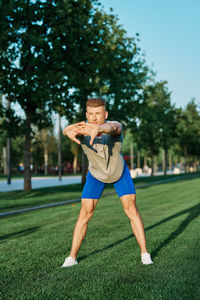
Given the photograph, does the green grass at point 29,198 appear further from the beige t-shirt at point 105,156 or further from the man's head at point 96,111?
the man's head at point 96,111

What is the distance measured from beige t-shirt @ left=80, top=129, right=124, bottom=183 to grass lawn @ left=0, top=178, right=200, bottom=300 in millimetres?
1070

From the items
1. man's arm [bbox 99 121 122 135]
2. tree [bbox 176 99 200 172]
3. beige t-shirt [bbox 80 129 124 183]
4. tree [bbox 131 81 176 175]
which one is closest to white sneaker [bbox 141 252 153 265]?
beige t-shirt [bbox 80 129 124 183]

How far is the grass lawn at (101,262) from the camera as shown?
11.7ft

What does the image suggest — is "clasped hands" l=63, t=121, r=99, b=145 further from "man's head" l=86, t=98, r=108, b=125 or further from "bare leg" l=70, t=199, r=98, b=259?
"bare leg" l=70, t=199, r=98, b=259

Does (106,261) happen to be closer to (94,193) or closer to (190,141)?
(94,193)

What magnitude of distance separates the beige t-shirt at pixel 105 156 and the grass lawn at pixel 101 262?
1070 millimetres

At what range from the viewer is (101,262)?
4.73 m

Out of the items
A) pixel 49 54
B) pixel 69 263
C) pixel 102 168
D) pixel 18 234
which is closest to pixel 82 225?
pixel 69 263

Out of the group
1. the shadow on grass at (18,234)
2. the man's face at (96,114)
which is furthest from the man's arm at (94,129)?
the shadow on grass at (18,234)

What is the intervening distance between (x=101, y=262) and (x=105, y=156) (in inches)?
53.1

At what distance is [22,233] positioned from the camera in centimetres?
726

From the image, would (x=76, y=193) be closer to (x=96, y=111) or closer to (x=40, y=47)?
(x=40, y=47)

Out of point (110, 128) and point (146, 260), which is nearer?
point (110, 128)

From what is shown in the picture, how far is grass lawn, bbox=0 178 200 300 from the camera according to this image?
3580mm
